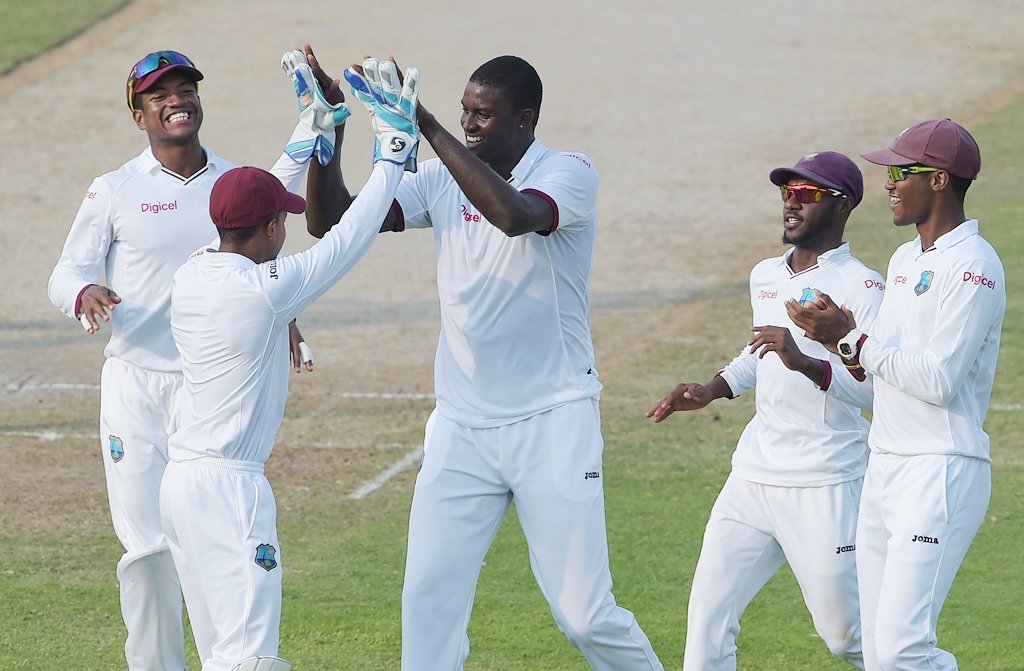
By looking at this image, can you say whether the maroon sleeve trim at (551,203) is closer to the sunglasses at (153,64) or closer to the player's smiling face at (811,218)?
the player's smiling face at (811,218)

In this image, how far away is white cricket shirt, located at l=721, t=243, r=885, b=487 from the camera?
664 cm

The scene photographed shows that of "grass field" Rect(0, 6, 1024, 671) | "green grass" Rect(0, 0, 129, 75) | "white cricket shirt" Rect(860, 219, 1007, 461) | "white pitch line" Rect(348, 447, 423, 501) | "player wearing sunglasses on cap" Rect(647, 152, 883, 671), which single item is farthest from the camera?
"green grass" Rect(0, 0, 129, 75)

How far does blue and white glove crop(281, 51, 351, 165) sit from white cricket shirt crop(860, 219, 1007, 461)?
214 centimetres

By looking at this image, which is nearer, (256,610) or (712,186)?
(256,610)

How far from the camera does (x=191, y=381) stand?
20.4 feet

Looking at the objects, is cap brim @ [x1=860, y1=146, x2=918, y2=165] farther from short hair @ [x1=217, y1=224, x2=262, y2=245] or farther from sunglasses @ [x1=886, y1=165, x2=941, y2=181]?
short hair @ [x1=217, y1=224, x2=262, y2=245]

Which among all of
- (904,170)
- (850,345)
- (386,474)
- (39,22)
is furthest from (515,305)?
(39,22)

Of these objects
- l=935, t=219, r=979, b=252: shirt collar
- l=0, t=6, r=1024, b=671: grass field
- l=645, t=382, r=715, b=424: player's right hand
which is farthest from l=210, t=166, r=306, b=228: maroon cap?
l=0, t=6, r=1024, b=671: grass field

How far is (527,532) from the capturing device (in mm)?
6520

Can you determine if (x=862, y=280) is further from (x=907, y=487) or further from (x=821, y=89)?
(x=821, y=89)

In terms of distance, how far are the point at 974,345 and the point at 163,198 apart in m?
3.47

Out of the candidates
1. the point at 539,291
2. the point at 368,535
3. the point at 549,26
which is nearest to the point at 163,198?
the point at 539,291

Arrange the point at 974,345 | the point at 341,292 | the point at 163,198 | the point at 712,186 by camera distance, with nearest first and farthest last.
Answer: the point at 974,345, the point at 163,198, the point at 341,292, the point at 712,186

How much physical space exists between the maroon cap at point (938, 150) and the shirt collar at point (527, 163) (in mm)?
1283
